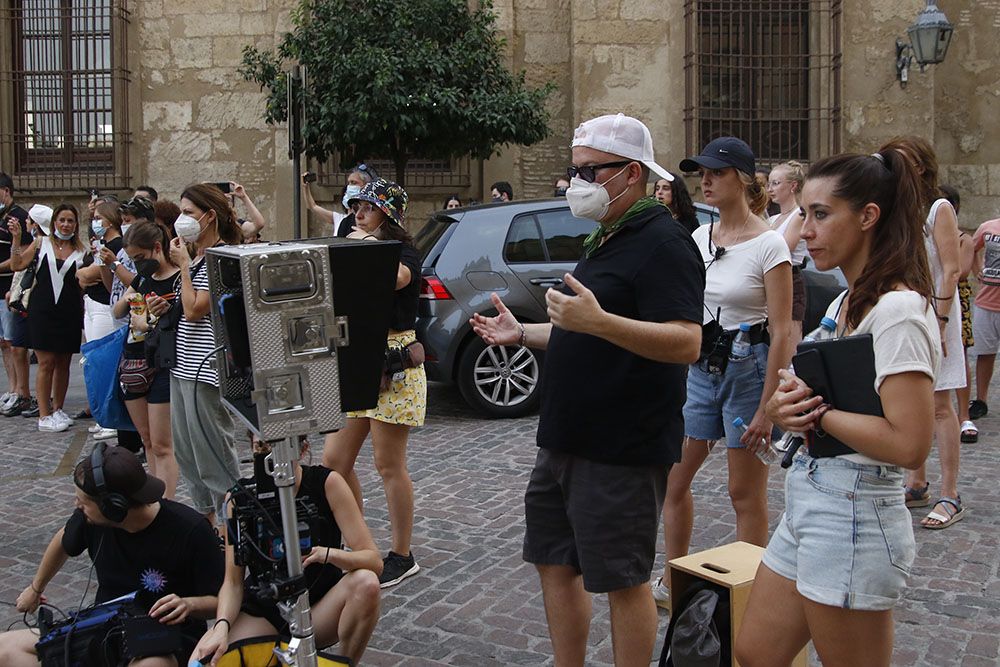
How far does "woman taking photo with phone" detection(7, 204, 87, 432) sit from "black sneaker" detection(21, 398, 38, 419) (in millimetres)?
319

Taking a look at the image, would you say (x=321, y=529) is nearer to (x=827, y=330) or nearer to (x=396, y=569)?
(x=396, y=569)

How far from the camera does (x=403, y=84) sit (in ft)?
Answer: 39.8

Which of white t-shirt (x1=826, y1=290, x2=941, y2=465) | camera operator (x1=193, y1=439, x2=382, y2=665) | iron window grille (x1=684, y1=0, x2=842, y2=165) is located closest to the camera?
white t-shirt (x1=826, y1=290, x2=941, y2=465)

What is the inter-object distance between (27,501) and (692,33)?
11.1 meters

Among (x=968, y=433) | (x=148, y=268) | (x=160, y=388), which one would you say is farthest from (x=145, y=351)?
(x=968, y=433)

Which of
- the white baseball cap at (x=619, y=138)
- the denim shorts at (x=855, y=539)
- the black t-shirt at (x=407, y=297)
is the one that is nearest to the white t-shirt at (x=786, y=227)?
the black t-shirt at (x=407, y=297)

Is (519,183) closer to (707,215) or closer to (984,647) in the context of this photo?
(707,215)

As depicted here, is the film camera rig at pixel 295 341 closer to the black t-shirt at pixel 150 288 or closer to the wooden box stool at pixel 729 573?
the wooden box stool at pixel 729 573

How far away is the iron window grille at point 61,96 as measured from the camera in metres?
15.1

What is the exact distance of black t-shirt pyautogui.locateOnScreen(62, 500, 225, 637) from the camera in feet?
12.3

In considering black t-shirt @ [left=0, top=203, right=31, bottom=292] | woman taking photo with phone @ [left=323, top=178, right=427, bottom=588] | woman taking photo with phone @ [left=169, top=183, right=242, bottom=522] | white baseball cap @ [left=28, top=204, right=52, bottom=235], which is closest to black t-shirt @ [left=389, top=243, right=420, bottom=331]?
woman taking photo with phone @ [left=323, top=178, right=427, bottom=588]

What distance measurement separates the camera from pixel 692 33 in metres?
14.7

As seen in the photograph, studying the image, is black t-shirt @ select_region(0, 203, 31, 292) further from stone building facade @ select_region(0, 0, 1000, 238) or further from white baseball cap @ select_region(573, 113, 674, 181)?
white baseball cap @ select_region(573, 113, 674, 181)

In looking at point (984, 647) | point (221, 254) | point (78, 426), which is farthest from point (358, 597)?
point (78, 426)
